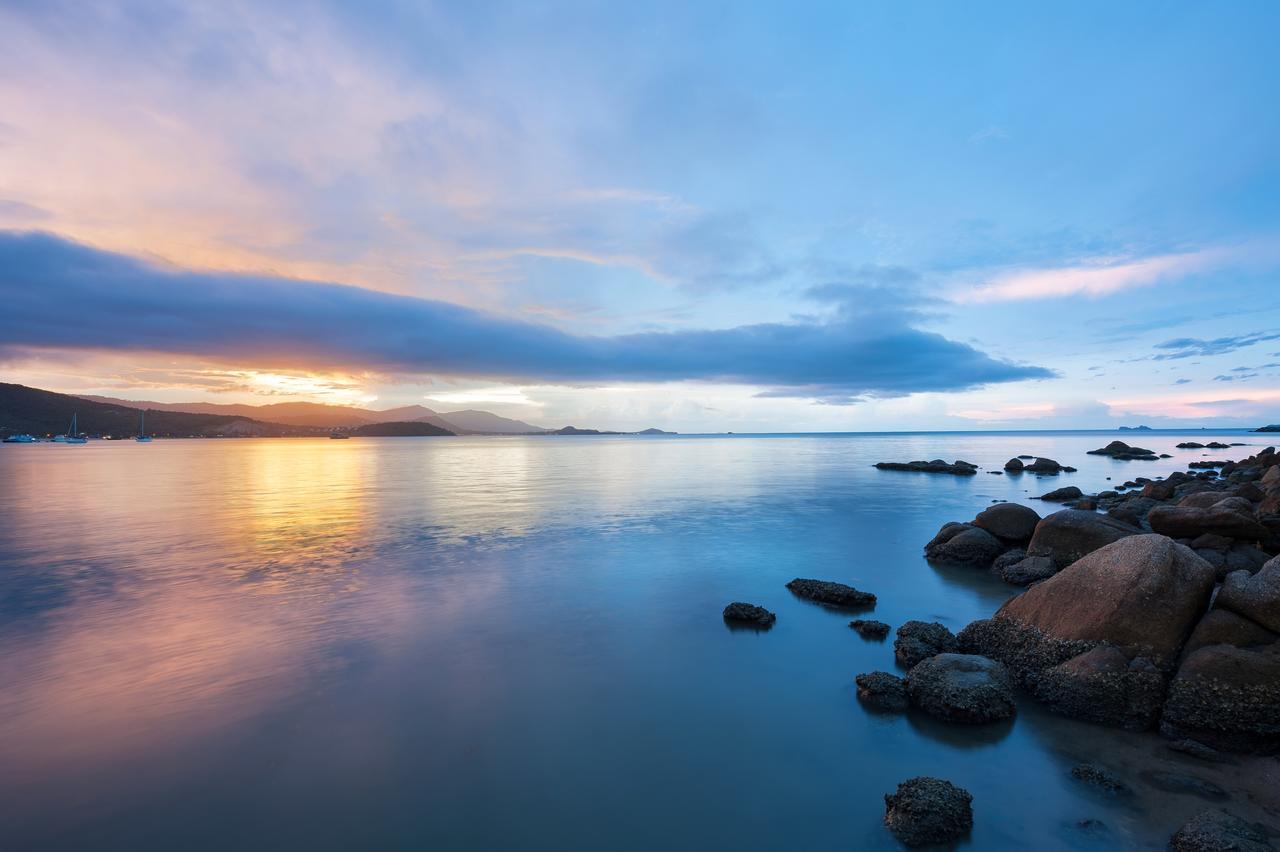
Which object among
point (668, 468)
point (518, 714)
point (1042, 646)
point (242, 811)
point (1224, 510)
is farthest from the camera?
point (668, 468)

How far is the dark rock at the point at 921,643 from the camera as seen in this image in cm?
1101

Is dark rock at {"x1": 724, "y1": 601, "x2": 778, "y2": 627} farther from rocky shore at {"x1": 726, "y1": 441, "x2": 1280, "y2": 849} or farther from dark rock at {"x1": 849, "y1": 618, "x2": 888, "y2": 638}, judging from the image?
rocky shore at {"x1": 726, "y1": 441, "x2": 1280, "y2": 849}

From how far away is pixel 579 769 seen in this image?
25.5ft

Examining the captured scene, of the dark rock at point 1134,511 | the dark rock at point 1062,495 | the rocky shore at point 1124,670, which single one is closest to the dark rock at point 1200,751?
the rocky shore at point 1124,670

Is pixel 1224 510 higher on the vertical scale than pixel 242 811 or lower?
higher

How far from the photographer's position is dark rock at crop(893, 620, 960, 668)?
36.1 ft

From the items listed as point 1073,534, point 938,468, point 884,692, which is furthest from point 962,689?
point 938,468

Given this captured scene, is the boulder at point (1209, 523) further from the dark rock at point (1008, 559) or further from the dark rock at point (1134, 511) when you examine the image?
the dark rock at point (1134, 511)

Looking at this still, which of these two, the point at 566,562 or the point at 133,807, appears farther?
the point at 566,562

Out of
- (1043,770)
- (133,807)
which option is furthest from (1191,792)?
(133,807)

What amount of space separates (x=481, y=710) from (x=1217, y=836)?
8.84m

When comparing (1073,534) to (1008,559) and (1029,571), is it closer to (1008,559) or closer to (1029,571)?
(1029,571)

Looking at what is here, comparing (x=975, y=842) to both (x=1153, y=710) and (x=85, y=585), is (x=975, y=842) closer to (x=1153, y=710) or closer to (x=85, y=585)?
(x=1153, y=710)

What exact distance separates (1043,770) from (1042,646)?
2.94 meters
